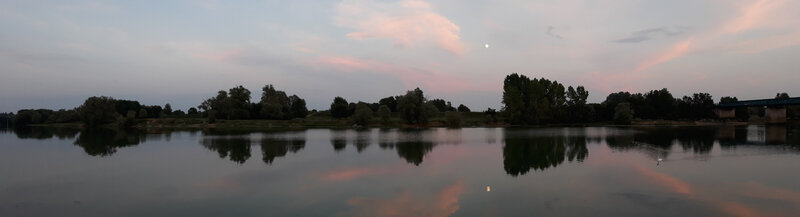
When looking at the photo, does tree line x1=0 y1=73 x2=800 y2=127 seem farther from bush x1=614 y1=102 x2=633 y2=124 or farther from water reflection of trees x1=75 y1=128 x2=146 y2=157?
water reflection of trees x1=75 y1=128 x2=146 y2=157

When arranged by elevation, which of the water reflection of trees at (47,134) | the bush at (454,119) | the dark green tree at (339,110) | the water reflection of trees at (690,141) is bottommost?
the water reflection of trees at (47,134)

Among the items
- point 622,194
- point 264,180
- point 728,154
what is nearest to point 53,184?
point 264,180

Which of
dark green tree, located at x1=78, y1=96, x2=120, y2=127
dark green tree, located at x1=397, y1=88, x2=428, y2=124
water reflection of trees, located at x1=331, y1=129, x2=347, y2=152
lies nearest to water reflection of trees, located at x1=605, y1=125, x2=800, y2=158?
water reflection of trees, located at x1=331, y1=129, x2=347, y2=152

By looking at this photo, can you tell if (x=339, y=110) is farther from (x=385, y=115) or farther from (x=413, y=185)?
(x=413, y=185)

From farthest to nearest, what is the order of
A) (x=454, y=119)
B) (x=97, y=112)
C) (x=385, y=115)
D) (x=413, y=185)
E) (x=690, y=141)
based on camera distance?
(x=97, y=112)
(x=385, y=115)
(x=454, y=119)
(x=690, y=141)
(x=413, y=185)

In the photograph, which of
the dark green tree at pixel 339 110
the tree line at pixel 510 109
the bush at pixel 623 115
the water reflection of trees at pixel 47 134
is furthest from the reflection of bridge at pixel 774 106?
the water reflection of trees at pixel 47 134

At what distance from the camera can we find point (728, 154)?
29656 mm

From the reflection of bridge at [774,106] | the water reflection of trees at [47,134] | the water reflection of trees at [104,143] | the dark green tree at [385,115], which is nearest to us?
the water reflection of trees at [104,143]

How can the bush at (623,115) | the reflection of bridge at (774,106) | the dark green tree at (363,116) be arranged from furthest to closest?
the reflection of bridge at (774,106), the bush at (623,115), the dark green tree at (363,116)

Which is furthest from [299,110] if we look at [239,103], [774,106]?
[774,106]

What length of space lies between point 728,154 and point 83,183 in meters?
39.8

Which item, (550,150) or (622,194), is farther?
(550,150)

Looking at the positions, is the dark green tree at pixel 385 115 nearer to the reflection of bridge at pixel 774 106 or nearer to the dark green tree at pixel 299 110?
the dark green tree at pixel 299 110

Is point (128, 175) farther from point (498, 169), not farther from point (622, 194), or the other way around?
point (622, 194)
